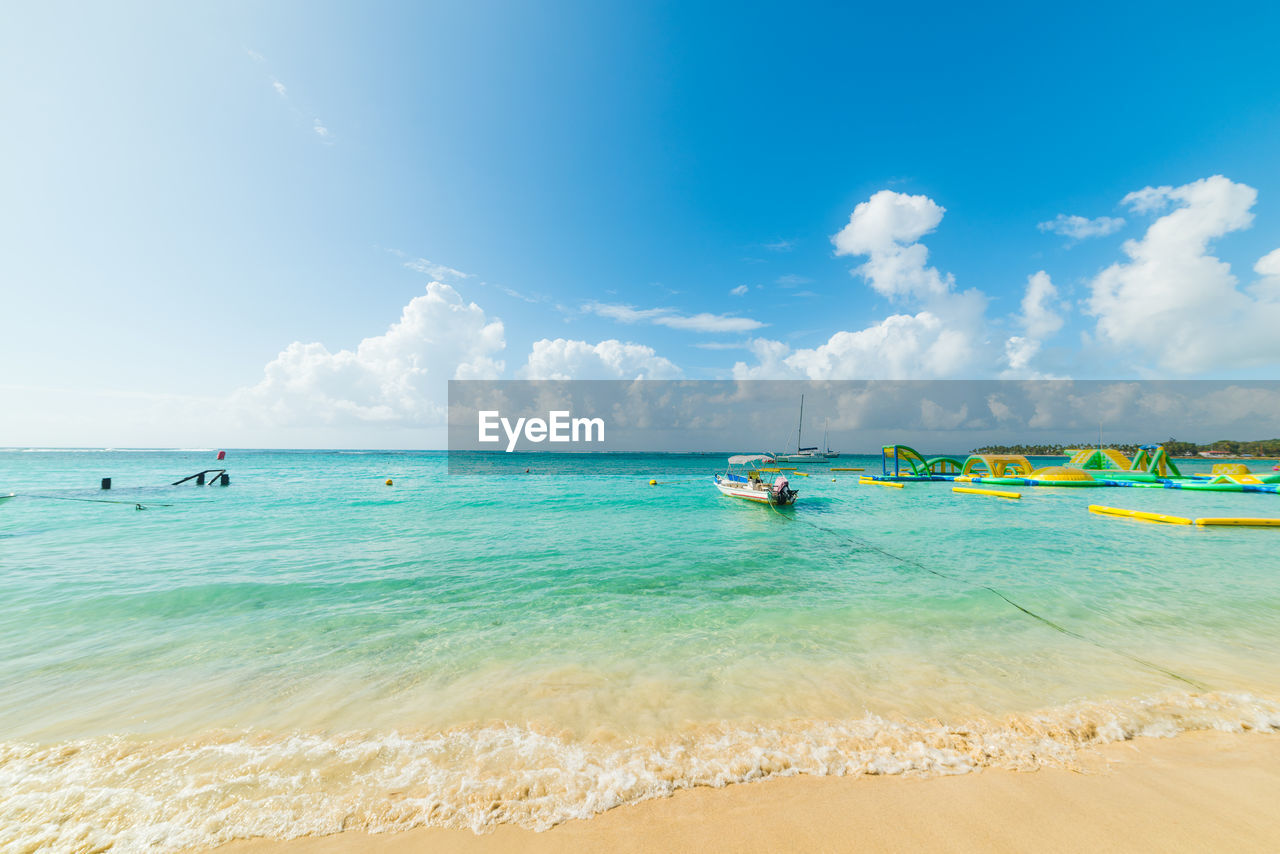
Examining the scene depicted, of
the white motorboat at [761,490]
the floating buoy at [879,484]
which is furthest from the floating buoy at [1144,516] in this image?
the floating buoy at [879,484]

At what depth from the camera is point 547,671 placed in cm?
675

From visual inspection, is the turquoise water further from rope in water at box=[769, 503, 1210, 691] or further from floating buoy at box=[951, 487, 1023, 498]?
floating buoy at box=[951, 487, 1023, 498]

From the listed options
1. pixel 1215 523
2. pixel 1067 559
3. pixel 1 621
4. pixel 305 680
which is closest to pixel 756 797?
pixel 305 680

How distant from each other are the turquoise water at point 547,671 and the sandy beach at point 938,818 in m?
0.24

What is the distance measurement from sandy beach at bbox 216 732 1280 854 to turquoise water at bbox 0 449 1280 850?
0.24m

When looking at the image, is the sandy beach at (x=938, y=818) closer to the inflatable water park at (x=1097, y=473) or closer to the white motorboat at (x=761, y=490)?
the white motorboat at (x=761, y=490)

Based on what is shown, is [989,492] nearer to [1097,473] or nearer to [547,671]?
[1097,473]

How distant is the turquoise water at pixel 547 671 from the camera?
4.26 meters

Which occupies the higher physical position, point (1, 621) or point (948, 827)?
point (948, 827)

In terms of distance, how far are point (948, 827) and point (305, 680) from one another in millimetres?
7944

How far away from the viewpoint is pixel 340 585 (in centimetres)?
1142

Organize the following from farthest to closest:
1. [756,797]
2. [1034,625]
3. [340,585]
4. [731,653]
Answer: [340,585], [1034,625], [731,653], [756,797]

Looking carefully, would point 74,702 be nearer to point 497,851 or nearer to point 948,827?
point 497,851

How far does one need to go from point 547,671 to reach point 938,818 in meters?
4.95
